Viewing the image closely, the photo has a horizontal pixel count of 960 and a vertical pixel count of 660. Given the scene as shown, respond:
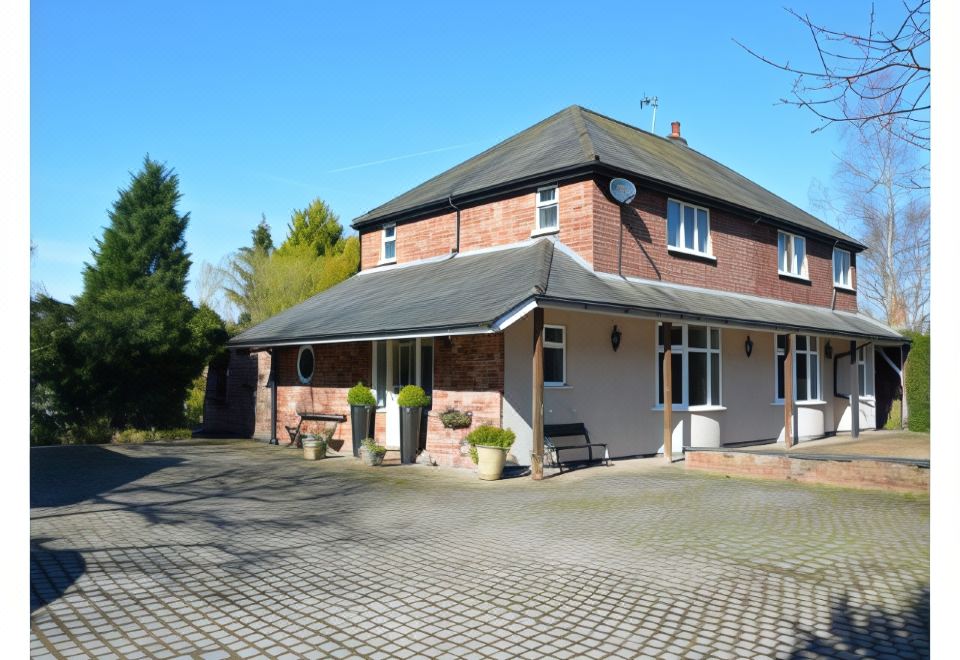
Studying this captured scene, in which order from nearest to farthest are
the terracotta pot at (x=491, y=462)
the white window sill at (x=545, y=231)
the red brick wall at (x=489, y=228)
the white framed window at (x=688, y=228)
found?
the terracotta pot at (x=491, y=462) < the red brick wall at (x=489, y=228) < the white window sill at (x=545, y=231) < the white framed window at (x=688, y=228)

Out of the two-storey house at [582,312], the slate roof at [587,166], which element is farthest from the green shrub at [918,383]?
the slate roof at [587,166]

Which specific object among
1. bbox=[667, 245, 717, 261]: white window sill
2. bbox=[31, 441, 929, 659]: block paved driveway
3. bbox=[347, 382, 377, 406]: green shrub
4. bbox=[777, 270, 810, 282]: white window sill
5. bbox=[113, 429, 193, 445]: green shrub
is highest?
bbox=[667, 245, 717, 261]: white window sill

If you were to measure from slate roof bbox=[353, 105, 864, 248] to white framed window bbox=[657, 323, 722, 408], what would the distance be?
10.8ft

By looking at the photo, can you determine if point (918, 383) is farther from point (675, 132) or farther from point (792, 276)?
point (675, 132)

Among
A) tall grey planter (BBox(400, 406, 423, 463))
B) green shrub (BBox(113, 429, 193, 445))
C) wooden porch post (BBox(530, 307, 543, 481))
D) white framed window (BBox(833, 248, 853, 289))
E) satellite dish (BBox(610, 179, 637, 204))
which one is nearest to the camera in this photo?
wooden porch post (BBox(530, 307, 543, 481))

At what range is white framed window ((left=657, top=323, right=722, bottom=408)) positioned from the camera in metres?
15.6

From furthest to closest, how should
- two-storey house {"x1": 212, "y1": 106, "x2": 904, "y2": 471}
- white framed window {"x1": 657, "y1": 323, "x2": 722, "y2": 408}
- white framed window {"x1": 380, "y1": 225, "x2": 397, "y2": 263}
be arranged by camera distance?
white framed window {"x1": 380, "y1": 225, "x2": 397, "y2": 263}
white framed window {"x1": 657, "y1": 323, "x2": 722, "y2": 408}
two-storey house {"x1": 212, "y1": 106, "x2": 904, "y2": 471}

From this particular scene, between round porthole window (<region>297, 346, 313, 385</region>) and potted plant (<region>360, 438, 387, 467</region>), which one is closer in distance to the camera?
potted plant (<region>360, 438, 387, 467</region>)

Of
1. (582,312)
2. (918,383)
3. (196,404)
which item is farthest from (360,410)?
(918,383)

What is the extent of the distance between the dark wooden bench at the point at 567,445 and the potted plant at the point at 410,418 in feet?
8.14

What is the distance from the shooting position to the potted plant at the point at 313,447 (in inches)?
575

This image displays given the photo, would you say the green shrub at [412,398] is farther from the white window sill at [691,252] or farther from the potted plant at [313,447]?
the white window sill at [691,252]

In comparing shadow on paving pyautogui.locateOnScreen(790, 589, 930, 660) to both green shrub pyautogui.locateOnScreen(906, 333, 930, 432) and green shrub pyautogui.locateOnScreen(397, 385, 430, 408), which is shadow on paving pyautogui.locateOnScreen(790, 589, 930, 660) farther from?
green shrub pyautogui.locateOnScreen(906, 333, 930, 432)

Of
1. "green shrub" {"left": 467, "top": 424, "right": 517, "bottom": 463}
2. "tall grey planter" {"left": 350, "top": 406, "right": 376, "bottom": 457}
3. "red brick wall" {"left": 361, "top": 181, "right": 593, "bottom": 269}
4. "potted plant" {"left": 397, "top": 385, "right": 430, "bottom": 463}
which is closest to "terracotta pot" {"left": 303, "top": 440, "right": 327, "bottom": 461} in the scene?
"tall grey planter" {"left": 350, "top": 406, "right": 376, "bottom": 457}
